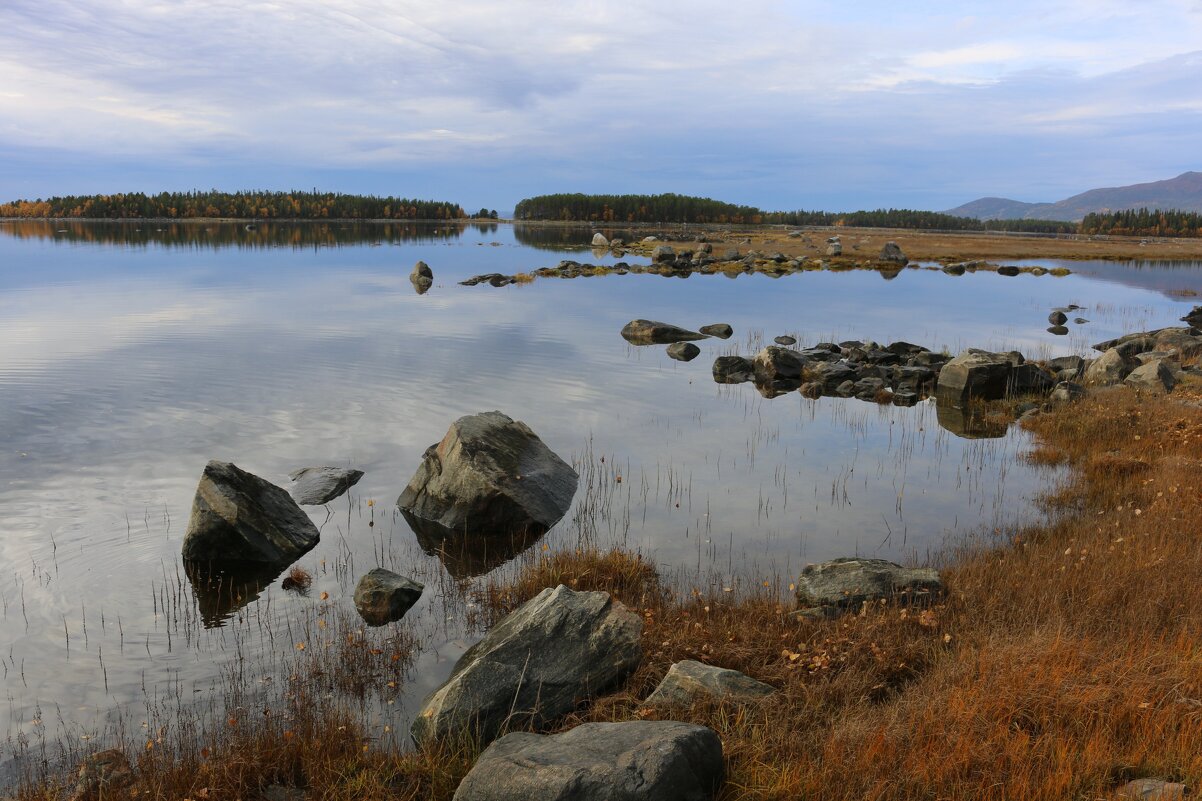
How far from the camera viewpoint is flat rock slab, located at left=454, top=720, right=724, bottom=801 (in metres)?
6.27

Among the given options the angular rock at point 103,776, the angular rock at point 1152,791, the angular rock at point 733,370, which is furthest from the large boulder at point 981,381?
the angular rock at point 103,776

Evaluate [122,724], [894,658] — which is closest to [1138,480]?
[894,658]

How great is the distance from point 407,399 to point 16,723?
17.8m

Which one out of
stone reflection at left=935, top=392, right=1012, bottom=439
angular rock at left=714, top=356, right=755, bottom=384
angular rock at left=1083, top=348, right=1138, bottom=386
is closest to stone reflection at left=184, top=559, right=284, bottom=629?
stone reflection at left=935, top=392, right=1012, bottom=439

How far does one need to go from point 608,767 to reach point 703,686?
7.02 feet

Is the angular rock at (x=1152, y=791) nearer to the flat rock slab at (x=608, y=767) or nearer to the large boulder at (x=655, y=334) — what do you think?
the flat rock slab at (x=608, y=767)

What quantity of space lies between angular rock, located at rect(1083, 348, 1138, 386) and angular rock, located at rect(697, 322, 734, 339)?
1679 centimetres

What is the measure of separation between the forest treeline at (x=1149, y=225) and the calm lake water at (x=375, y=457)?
13405 centimetres

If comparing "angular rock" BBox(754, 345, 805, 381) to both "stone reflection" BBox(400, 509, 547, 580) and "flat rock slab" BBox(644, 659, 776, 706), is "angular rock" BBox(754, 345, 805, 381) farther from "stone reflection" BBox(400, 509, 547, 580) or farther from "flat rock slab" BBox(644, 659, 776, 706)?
"flat rock slab" BBox(644, 659, 776, 706)

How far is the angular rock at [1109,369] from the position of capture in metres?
27.7

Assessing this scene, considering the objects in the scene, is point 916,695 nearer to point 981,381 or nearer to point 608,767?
point 608,767

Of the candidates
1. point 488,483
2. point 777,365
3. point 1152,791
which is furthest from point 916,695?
point 777,365

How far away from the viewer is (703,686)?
8.30m

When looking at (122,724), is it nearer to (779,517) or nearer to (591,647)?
(591,647)
